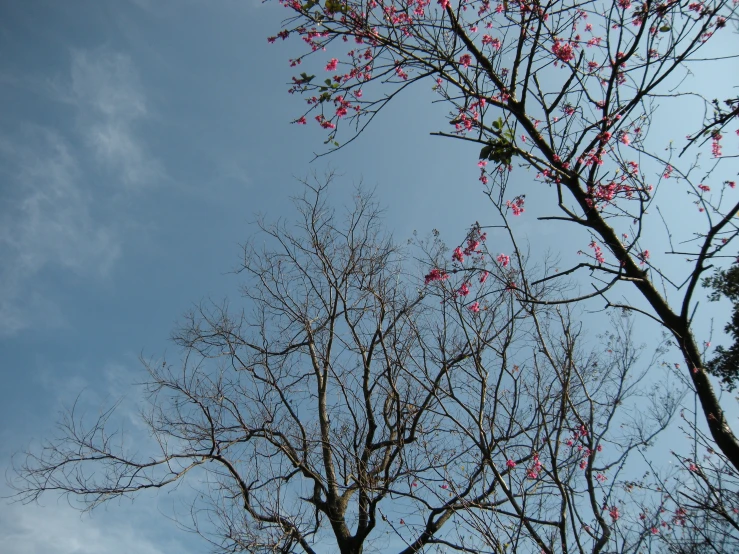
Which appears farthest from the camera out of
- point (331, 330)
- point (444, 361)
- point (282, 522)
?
point (331, 330)

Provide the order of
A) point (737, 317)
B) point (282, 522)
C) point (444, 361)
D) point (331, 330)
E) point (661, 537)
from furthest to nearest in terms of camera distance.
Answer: point (331, 330), point (737, 317), point (282, 522), point (444, 361), point (661, 537)

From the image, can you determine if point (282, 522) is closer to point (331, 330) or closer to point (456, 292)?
point (331, 330)

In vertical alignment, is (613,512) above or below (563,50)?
below

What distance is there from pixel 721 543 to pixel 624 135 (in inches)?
137

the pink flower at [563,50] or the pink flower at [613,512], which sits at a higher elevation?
the pink flower at [563,50]

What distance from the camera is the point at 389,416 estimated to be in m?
8.67

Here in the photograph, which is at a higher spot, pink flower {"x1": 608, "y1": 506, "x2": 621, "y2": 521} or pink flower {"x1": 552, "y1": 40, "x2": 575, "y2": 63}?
pink flower {"x1": 552, "y1": 40, "x2": 575, "y2": 63}

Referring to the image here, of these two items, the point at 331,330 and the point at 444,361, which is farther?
the point at 331,330

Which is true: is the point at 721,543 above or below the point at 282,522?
below

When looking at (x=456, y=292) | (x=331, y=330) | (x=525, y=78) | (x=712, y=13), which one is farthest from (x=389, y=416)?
(x=712, y=13)

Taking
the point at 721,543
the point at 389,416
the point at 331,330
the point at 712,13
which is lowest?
the point at 721,543

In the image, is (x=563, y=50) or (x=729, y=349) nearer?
(x=563, y=50)

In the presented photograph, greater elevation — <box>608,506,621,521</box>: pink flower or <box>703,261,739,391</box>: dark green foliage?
<box>703,261,739,391</box>: dark green foliage

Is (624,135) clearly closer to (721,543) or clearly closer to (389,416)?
(721,543)
